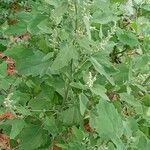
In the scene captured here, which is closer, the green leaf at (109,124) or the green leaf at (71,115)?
the green leaf at (109,124)

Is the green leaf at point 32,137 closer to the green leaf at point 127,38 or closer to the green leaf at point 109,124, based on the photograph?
the green leaf at point 127,38

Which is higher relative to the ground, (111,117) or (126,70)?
(111,117)

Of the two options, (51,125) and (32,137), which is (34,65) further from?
(32,137)

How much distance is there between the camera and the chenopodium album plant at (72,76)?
6.90 ft

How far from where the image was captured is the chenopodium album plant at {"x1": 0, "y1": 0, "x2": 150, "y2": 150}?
210cm

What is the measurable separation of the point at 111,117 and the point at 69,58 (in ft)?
2.13

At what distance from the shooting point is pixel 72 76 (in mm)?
2268

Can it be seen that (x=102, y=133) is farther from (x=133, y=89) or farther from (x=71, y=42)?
(x=133, y=89)

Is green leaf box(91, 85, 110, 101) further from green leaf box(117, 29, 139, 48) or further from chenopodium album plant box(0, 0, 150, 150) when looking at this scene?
green leaf box(117, 29, 139, 48)

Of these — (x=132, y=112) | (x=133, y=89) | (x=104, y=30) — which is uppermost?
(x=104, y=30)

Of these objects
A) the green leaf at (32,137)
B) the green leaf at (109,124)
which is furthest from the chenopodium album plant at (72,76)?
the green leaf at (109,124)

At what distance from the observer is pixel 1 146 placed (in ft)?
12.9

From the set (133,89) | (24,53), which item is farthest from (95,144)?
(24,53)

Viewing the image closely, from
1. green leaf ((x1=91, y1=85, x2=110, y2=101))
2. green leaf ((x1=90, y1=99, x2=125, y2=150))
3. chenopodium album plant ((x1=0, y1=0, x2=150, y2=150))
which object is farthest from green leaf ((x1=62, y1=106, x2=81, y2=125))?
green leaf ((x1=90, y1=99, x2=125, y2=150))
